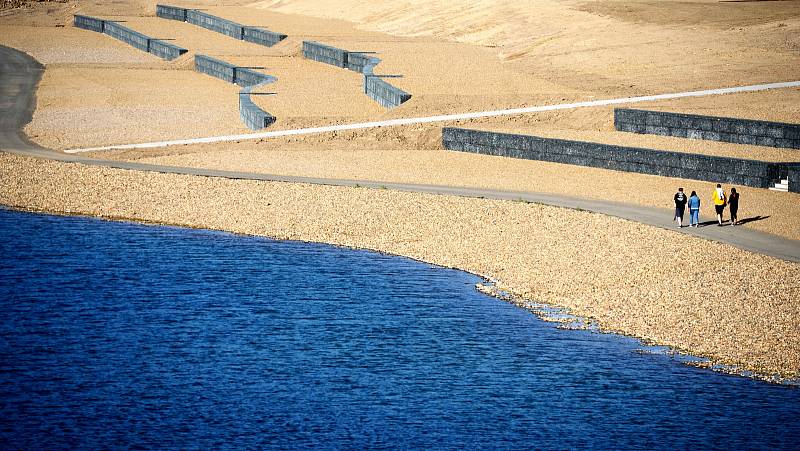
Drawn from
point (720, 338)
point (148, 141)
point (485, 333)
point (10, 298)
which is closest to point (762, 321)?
point (720, 338)

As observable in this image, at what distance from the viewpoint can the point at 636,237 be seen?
35062 millimetres

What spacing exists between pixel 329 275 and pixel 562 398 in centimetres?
1075

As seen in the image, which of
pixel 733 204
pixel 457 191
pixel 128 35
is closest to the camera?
pixel 733 204

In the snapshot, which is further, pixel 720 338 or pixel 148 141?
pixel 148 141

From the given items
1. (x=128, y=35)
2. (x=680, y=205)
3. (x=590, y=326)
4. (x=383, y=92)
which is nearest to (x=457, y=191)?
(x=680, y=205)

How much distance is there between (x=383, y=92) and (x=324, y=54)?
17.9 metres

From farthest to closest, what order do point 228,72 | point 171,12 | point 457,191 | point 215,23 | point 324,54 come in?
1. point 171,12
2. point 215,23
3. point 324,54
4. point 228,72
5. point 457,191

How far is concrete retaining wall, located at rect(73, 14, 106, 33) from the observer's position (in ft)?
317

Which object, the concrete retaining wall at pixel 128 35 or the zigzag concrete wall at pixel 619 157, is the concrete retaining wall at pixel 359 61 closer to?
the concrete retaining wall at pixel 128 35

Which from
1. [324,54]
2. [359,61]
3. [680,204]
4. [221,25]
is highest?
[221,25]

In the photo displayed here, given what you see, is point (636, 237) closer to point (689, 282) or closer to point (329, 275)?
point (689, 282)

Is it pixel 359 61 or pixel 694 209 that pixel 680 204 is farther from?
pixel 359 61

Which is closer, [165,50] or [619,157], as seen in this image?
[619,157]

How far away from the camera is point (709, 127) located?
47.5 m
